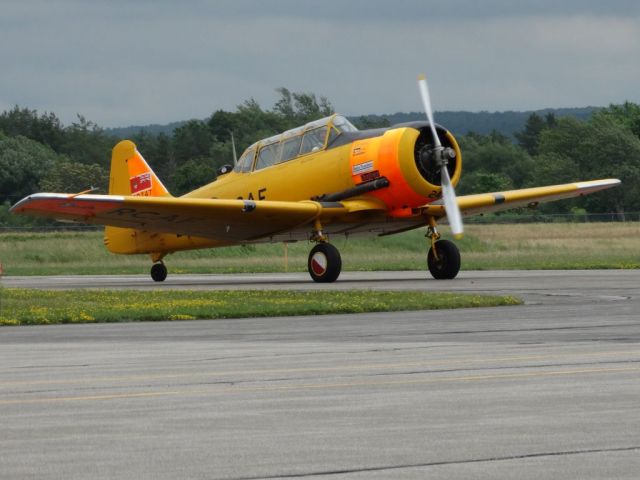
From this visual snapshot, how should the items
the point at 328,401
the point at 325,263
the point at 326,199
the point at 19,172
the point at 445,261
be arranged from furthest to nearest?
the point at 19,172, the point at 326,199, the point at 445,261, the point at 325,263, the point at 328,401

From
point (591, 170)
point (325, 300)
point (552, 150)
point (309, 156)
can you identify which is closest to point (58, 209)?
point (309, 156)

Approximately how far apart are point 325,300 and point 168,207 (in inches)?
337

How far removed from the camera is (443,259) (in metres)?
28.4

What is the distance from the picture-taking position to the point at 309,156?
2905 centimetres

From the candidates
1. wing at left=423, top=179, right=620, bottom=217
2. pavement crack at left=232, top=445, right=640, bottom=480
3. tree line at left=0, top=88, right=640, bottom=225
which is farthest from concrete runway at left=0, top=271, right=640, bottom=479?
tree line at left=0, top=88, right=640, bottom=225

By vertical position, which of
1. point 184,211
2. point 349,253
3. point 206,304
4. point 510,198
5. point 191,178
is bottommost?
point 206,304

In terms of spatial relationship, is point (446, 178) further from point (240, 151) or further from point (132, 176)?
point (240, 151)

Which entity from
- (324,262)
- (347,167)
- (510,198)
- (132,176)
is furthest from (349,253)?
(324,262)

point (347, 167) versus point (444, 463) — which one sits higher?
point (347, 167)

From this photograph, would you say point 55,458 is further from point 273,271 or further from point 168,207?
point 273,271

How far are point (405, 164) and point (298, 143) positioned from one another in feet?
11.1

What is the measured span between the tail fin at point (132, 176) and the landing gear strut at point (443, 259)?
859 cm

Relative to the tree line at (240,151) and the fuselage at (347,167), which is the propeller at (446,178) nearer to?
the fuselage at (347,167)

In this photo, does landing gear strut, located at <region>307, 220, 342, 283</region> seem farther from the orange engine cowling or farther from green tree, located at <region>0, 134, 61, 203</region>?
green tree, located at <region>0, 134, 61, 203</region>
